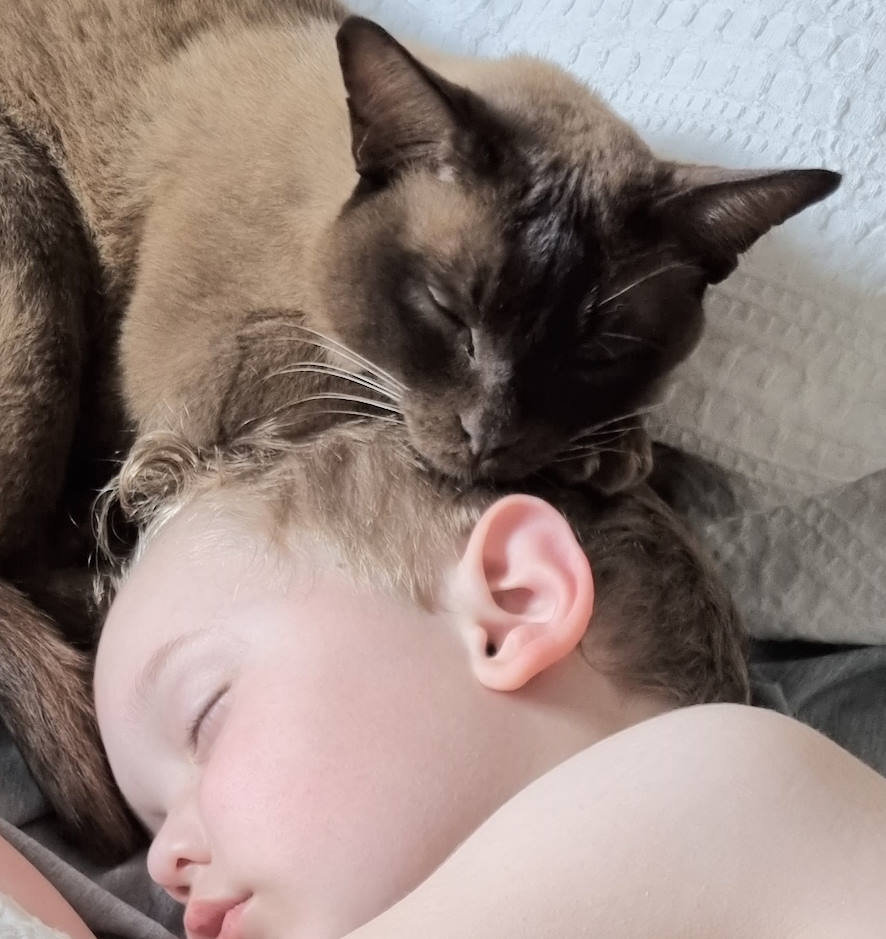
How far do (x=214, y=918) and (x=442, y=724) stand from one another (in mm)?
229

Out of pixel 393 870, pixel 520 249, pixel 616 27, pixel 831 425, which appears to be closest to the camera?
pixel 393 870

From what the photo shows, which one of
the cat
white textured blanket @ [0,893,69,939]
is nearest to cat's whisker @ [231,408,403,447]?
the cat

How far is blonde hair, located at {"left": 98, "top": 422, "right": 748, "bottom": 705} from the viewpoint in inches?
33.7

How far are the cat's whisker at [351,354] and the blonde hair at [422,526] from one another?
0.15ft

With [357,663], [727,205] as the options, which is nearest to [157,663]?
[357,663]

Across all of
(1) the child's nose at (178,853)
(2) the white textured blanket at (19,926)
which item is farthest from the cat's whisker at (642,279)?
(2) the white textured blanket at (19,926)

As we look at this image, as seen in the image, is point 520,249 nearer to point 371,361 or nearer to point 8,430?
point 371,361

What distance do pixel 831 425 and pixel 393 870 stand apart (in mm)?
669

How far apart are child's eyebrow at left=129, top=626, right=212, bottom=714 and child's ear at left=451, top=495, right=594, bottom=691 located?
205 millimetres

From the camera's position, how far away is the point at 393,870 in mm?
717

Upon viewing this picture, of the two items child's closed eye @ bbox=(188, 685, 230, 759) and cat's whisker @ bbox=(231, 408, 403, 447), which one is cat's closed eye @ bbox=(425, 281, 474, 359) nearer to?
cat's whisker @ bbox=(231, 408, 403, 447)

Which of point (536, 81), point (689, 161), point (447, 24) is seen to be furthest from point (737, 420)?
point (447, 24)

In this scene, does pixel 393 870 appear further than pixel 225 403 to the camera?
No

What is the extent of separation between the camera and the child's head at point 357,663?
73 cm
